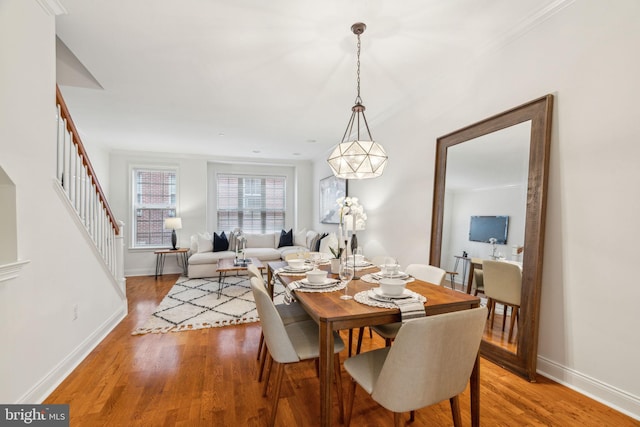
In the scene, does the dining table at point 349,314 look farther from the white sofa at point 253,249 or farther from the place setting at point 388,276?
the white sofa at point 253,249

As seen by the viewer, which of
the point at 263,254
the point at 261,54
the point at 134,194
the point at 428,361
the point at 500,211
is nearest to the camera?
the point at 428,361

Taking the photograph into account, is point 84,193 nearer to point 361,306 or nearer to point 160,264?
point 361,306

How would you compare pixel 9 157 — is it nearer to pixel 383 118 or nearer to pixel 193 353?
pixel 193 353

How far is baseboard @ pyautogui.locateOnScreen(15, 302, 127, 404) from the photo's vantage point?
1.78m

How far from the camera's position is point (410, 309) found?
57.5 inches

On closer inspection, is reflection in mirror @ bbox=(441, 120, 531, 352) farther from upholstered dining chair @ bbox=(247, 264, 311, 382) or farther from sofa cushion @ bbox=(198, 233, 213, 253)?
sofa cushion @ bbox=(198, 233, 213, 253)

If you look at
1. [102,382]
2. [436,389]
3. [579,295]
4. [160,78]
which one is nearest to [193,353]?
[102,382]

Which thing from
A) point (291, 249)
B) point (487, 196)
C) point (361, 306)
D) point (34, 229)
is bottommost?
point (291, 249)

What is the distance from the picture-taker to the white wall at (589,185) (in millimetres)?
1649

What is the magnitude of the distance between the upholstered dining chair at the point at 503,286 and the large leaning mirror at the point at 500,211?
0.04 ft

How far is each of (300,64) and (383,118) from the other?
171 cm

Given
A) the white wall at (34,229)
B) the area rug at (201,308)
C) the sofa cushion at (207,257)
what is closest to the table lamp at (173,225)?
the sofa cushion at (207,257)

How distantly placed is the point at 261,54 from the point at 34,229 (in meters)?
2.10

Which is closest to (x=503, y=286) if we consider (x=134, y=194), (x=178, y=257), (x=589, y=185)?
(x=589, y=185)
